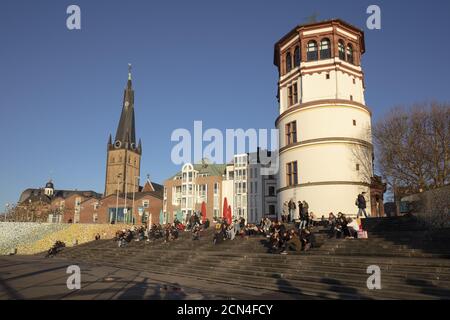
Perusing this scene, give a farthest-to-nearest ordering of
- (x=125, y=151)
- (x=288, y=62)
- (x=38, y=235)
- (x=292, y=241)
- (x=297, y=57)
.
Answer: (x=125, y=151), (x=38, y=235), (x=288, y=62), (x=297, y=57), (x=292, y=241)

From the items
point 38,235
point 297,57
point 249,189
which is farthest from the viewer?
point 249,189

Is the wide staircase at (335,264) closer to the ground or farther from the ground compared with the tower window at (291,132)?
closer to the ground

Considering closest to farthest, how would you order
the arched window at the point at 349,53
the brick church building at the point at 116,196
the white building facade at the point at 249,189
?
→ 1. the arched window at the point at 349,53
2. the white building facade at the point at 249,189
3. the brick church building at the point at 116,196

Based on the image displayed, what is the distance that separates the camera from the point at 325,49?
115ft

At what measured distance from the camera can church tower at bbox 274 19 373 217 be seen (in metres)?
32.2

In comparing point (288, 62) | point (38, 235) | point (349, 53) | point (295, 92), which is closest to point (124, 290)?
point (295, 92)

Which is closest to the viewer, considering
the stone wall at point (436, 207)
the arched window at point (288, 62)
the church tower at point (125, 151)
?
the stone wall at point (436, 207)

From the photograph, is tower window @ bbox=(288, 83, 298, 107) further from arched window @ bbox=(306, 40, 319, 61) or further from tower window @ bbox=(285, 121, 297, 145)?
arched window @ bbox=(306, 40, 319, 61)

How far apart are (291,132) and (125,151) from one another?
10249 centimetres

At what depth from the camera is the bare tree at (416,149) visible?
30031 millimetres

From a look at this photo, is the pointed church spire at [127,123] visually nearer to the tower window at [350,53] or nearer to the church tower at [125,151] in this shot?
the church tower at [125,151]

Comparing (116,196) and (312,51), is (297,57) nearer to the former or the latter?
(312,51)

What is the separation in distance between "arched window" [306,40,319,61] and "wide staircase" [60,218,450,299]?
1739 cm

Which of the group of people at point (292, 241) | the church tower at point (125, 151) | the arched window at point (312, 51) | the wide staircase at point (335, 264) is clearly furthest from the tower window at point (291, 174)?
the church tower at point (125, 151)
